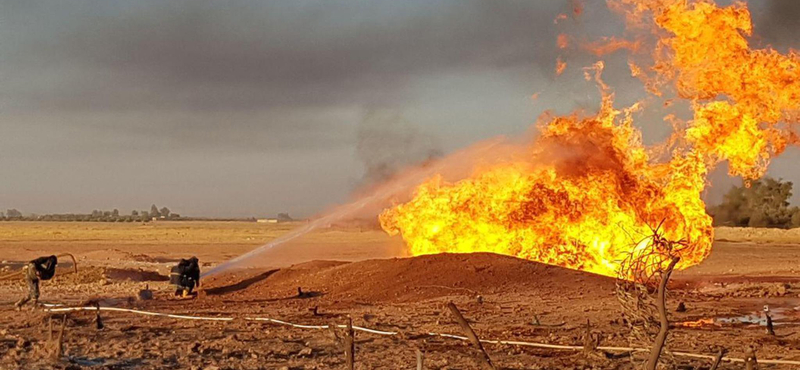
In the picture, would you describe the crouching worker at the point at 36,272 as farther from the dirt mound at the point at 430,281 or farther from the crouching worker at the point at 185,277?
the dirt mound at the point at 430,281

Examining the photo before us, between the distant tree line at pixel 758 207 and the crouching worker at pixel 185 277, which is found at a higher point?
the distant tree line at pixel 758 207

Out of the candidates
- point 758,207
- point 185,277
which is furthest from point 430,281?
point 758,207

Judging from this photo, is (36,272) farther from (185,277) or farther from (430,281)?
(430,281)

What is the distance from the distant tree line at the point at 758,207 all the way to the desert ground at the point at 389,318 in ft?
199

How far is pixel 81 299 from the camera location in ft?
76.9

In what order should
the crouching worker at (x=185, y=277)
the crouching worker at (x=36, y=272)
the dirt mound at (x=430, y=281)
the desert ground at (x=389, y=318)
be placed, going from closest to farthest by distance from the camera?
1. the desert ground at (x=389, y=318)
2. the crouching worker at (x=36, y=272)
3. the dirt mound at (x=430, y=281)
4. the crouching worker at (x=185, y=277)

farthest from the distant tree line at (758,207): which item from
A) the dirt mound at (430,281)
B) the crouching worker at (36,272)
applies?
the crouching worker at (36,272)

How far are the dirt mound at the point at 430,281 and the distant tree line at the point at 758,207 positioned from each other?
7030 centimetres

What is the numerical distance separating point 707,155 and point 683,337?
1070 centimetres

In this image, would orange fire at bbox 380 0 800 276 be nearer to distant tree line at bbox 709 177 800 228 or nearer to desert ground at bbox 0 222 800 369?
desert ground at bbox 0 222 800 369

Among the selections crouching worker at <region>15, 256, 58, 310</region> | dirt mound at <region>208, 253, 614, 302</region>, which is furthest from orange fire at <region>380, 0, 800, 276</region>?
crouching worker at <region>15, 256, 58, 310</region>

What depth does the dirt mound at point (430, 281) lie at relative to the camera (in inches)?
898

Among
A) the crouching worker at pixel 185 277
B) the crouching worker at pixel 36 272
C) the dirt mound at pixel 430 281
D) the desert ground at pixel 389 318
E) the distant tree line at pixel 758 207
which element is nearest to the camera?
the desert ground at pixel 389 318

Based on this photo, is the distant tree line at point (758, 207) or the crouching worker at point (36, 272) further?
the distant tree line at point (758, 207)
